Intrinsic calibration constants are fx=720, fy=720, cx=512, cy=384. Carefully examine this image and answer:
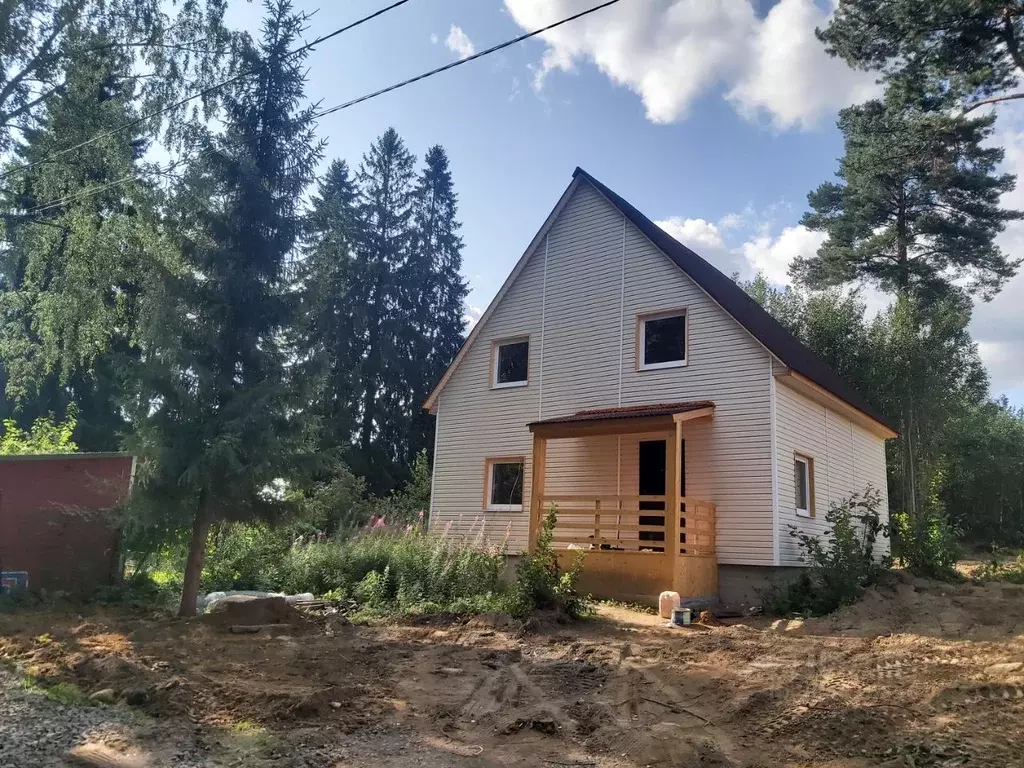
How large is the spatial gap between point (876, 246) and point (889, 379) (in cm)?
673

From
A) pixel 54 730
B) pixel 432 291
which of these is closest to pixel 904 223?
pixel 432 291

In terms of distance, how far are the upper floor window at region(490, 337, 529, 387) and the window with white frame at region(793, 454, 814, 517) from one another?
20.1 feet

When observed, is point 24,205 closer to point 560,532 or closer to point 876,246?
point 560,532

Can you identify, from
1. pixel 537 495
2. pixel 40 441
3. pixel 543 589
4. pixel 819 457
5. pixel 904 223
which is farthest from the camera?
pixel 904 223

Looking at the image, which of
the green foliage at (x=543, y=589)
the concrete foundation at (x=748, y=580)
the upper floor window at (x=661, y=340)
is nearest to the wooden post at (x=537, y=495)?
the green foliage at (x=543, y=589)

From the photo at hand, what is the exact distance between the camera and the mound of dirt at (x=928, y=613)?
9.34m

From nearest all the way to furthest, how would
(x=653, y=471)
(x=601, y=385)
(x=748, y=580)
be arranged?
1. (x=748, y=580)
2. (x=653, y=471)
3. (x=601, y=385)

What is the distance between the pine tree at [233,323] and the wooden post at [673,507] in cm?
591

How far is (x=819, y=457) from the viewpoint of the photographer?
49.2 ft

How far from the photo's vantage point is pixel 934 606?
11.0 metres

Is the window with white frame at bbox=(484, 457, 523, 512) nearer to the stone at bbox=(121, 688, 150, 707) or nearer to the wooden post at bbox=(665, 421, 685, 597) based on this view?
the wooden post at bbox=(665, 421, 685, 597)

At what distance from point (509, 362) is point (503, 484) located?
114 inches

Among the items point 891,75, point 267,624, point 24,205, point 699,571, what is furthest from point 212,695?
point 891,75

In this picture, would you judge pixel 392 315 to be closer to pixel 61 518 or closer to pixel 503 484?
pixel 503 484
